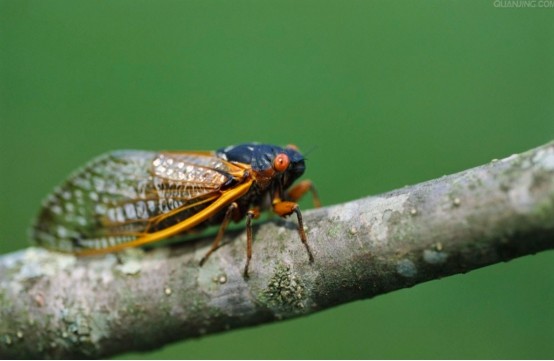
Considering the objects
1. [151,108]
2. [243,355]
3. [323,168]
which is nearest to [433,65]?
[323,168]

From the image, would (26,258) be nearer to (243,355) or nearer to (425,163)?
(243,355)

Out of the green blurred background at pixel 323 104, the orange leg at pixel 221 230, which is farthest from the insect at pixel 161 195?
the green blurred background at pixel 323 104

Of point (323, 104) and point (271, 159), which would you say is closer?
point (271, 159)

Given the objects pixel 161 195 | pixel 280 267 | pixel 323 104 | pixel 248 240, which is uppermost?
pixel 323 104

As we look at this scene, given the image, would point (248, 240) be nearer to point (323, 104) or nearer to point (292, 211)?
point (292, 211)

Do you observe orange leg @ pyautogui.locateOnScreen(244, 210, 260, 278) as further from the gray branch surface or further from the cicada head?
the cicada head

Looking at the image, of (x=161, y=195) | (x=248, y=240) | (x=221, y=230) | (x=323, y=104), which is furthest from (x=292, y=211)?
(x=323, y=104)

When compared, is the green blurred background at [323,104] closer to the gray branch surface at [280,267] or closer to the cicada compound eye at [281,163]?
the gray branch surface at [280,267]
